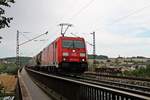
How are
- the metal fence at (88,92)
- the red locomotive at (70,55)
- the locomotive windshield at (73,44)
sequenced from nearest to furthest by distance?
1. the metal fence at (88,92)
2. the red locomotive at (70,55)
3. the locomotive windshield at (73,44)

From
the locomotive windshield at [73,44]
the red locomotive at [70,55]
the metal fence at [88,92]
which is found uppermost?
the locomotive windshield at [73,44]

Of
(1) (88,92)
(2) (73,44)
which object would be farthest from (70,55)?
(1) (88,92)

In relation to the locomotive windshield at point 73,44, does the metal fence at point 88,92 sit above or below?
below

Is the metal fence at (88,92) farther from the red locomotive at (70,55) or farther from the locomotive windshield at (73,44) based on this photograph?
the locomotive windshield at (73,44)

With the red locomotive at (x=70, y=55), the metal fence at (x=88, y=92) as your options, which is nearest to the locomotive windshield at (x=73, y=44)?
the red locomotive at (x=70, y=55)

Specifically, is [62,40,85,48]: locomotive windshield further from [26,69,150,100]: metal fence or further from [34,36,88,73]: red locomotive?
[26,69,150,100]: metal fence

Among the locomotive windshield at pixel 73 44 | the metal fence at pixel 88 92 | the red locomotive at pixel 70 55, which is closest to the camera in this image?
the metal fence at pixel 88 92

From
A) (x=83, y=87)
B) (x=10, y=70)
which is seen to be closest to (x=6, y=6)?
(x=83, y=87)

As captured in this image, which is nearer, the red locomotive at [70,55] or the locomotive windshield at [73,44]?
the red locomotive at [70,55]

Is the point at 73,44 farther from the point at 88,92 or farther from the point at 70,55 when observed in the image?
the point at 88,92

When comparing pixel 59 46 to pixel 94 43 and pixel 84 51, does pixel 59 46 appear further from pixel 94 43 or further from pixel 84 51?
pixel 94 43

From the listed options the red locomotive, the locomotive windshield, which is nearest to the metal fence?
the red locomotive

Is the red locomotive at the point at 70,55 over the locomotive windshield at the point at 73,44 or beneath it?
beneath

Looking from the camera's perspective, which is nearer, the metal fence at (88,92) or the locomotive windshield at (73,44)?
the metal fence at (88,92)
